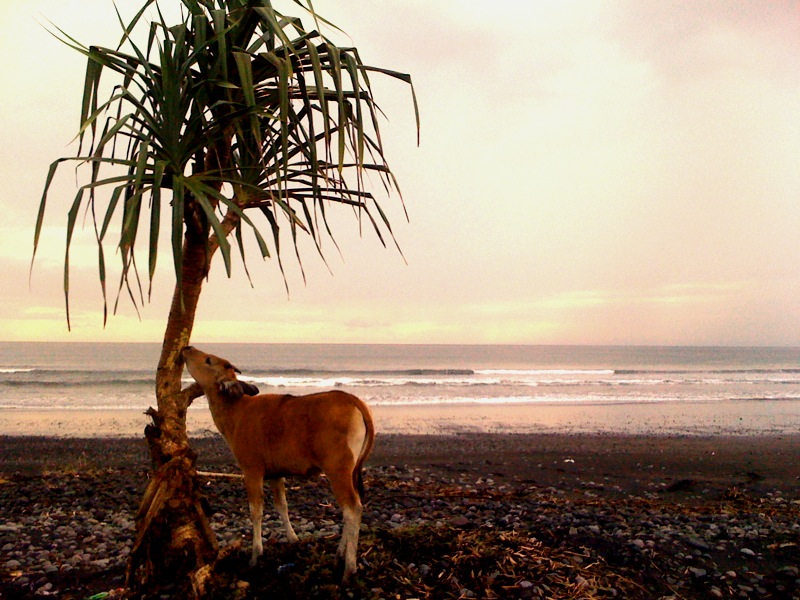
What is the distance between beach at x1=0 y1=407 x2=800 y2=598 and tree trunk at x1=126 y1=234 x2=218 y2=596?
0.32 metres

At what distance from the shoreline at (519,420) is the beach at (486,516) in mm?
1700

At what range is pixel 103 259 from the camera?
3.71m

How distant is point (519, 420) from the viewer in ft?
64.7

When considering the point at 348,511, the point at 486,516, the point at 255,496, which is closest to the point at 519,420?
the point at 486,516

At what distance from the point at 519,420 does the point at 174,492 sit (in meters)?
16.5

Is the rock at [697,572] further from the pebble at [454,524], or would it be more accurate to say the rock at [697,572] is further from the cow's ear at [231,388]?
the cow's ear at [231,388]

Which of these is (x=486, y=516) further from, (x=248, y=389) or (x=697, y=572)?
(x=248, y=389)

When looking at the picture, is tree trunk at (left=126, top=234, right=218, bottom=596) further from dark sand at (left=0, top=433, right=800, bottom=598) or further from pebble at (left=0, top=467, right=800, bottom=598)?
dark sand at (left=0, top=433, right=800, bottom=598)

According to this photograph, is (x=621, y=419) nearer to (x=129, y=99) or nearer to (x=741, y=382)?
(x=129, y=99)

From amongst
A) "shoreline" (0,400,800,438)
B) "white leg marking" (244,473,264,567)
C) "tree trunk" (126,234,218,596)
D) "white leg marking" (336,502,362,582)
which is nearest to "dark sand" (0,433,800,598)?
"white leg marking" (336,502,362,582)

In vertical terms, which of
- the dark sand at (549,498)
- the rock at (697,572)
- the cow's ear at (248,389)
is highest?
the cow's ear at (248,389)

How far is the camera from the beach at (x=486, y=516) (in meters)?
4.51

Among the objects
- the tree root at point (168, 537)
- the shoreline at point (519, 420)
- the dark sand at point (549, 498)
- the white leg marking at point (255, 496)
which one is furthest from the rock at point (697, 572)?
the shoreline at point (519, 420)

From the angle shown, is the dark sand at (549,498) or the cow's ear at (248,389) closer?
the cow's ear at (248,389)
